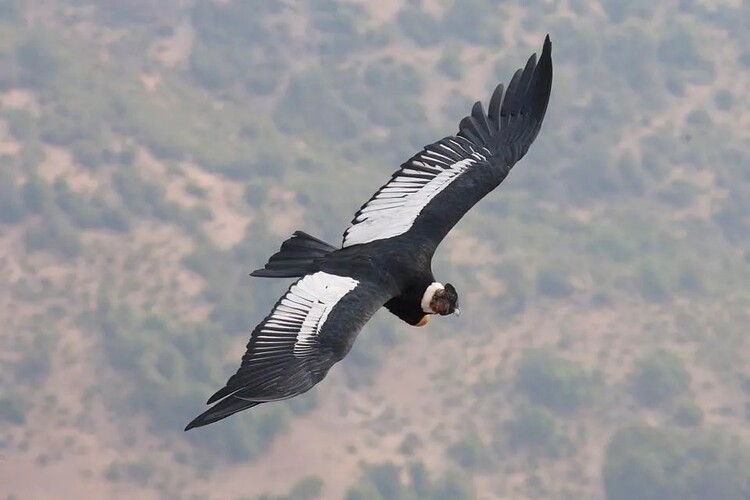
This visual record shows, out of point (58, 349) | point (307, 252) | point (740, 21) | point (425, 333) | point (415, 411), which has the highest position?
point (740, 21)

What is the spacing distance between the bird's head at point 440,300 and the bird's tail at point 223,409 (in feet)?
13.0

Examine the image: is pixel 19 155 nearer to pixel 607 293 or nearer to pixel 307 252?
pixel 607 293

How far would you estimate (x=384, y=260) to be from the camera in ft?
71.4

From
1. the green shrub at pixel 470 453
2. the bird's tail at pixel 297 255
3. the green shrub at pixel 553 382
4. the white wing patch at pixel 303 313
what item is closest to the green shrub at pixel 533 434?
the green shrub at pixel 470 453

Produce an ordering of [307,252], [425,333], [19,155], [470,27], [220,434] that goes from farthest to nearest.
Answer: [470,27]
[19,155]
[425,333]
[220,434]
[307,252]

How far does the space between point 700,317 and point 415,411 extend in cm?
2435

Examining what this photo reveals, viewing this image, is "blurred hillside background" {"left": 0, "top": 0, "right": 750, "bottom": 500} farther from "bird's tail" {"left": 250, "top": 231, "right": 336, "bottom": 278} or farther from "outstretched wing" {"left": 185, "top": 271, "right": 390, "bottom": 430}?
"outstretched wing" {"left": 185, "top": 271, "right": 390, "bottom": 430}

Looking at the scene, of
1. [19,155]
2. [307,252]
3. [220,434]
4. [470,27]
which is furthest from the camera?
[470,27]

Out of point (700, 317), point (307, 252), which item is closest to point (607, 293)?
point (700, 317)

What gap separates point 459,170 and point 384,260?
7.47ft

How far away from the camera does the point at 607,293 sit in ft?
401

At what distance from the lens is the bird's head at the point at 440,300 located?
21.5 m

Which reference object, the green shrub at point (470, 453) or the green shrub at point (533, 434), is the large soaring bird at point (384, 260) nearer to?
the green shrub at point (470, 453)

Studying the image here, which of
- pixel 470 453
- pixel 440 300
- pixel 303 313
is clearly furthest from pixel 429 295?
pixel 470 453
